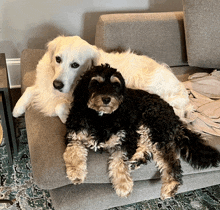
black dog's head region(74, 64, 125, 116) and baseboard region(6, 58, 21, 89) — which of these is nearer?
black dog's head region(74, 64, 125, 116)

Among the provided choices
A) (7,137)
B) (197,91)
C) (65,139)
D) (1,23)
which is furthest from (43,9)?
(197,91)

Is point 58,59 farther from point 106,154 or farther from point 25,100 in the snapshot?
point 106,154

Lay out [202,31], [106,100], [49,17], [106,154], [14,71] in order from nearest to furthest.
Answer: [106,100] < [106,154] < [202,31] < [49,17] < [14,71]

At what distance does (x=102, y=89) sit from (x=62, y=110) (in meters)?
0.44

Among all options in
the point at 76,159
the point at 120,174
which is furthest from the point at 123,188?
the point at 76,159

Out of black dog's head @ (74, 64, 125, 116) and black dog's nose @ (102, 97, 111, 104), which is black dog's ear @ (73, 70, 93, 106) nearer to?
black dog's head @ (74, 64, 125, 116)

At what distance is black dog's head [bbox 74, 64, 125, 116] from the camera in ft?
5.14

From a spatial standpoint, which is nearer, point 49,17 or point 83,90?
point 83,90

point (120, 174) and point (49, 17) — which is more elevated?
point (49, 17)

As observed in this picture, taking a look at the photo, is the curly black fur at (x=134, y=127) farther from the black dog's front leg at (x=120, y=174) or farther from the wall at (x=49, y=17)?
the wall at (x=49, y=17)

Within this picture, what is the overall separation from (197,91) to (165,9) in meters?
1.19

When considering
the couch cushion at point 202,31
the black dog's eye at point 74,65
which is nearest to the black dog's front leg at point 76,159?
the black dog's eye at point 74,65

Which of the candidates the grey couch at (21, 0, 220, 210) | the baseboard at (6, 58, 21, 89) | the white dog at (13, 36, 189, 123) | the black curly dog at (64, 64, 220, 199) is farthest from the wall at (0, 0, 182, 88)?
the black curly dog at (64, 64, 220, 199)

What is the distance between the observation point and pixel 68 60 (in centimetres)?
180
